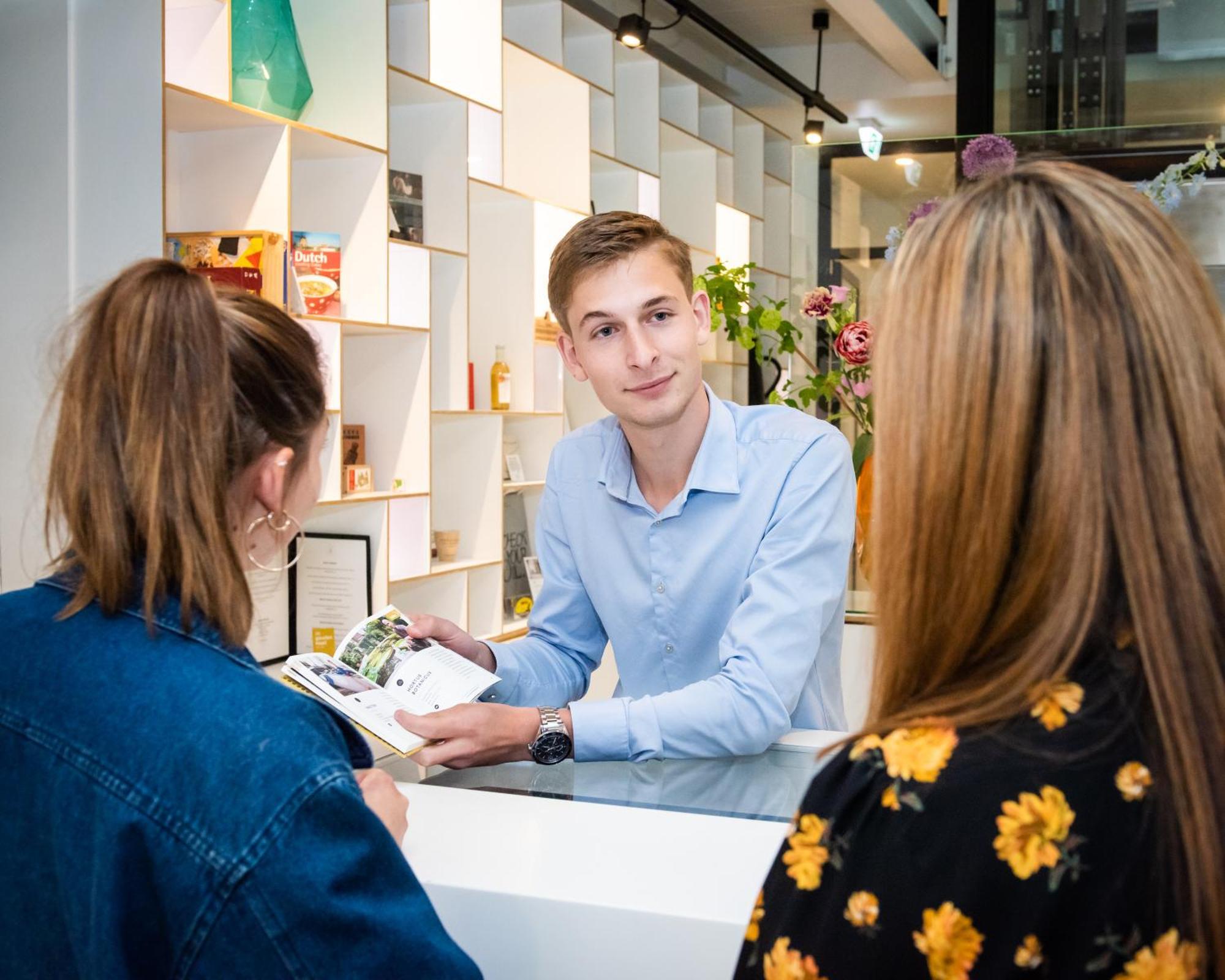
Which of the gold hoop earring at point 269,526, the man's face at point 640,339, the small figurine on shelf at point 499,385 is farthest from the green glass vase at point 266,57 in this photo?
the gold hoop earring at point 269,526

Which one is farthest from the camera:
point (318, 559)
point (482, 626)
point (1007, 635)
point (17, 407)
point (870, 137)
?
point (482, 626)

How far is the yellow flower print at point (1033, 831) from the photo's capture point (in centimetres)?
73

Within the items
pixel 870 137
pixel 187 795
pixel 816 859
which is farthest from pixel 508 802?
pixel 870 137

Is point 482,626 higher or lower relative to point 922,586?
lower

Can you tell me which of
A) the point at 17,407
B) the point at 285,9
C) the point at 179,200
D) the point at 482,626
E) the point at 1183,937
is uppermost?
the point at 285,9

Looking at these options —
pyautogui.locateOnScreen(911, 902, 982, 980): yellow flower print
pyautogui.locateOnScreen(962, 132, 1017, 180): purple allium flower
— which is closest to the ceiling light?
pyautogui.locateOnScreen(962, 132, 1017, 180): purple allium flower

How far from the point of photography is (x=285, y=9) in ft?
11.6

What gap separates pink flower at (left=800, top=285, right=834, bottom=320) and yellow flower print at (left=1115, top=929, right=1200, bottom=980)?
2.75m

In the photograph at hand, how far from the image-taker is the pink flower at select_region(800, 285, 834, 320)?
3.36m

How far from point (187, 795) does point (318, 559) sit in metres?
3.06

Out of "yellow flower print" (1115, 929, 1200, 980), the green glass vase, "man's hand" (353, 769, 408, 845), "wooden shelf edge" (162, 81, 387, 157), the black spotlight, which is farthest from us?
the black spotlight

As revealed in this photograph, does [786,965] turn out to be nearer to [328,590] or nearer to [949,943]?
[949,943]

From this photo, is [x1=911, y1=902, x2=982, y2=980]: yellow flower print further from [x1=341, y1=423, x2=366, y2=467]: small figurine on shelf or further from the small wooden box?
[x1=341, y1=423, x2=366, y2=467]: small figurine on shelf

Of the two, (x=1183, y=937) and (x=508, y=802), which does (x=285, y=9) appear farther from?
(x=1183, y=937)
